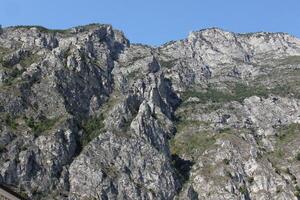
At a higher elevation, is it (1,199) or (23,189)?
(23,189)

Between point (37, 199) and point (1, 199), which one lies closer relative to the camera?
point (1, 199)

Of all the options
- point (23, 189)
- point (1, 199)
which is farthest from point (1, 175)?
point (1, 199)

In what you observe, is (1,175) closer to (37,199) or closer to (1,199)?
(37,199)

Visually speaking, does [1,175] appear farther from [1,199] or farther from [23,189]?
[1,199]

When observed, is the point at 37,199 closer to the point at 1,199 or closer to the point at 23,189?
the point at 23,189

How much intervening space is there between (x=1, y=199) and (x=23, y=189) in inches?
4581

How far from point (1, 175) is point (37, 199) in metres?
13.9

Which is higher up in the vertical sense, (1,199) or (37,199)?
(37,199)

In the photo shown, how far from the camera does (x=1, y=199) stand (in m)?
85.1

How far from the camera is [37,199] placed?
198 m

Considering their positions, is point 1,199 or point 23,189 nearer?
point 1,199

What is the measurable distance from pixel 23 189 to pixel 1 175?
837 cm

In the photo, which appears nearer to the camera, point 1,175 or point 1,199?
point 1,199
